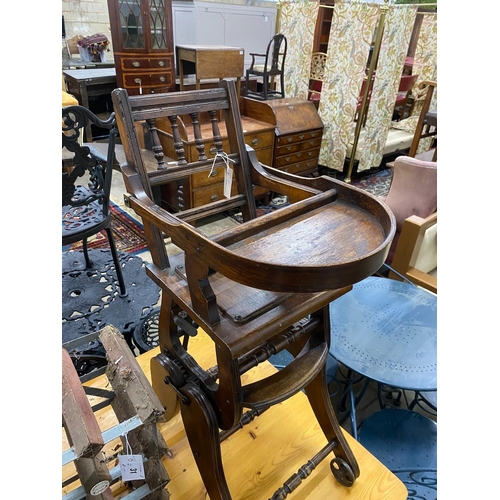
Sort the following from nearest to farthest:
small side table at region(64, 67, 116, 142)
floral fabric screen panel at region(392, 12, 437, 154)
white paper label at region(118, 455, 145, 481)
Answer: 1. white paper label at region(118, 455, 145, 481)
2. small side table at region(64, 67, 116, 142)
3. floral fabric screen panel at region(392, 12, 437, 154)

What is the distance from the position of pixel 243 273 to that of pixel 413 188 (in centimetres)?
181

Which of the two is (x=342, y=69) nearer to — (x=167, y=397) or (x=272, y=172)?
(x=272, y=172)

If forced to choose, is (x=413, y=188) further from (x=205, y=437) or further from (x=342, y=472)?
(x=205, y=437)

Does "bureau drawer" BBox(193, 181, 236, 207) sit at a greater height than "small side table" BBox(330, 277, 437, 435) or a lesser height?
lesser

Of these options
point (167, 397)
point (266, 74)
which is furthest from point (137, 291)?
point (266, 74)

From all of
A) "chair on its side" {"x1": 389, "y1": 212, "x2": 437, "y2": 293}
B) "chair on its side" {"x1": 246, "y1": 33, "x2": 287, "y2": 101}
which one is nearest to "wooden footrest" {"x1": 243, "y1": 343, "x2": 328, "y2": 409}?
"chair on its side" {"x1": 389, "y1": 212, "x2": 437, "y2": 293}

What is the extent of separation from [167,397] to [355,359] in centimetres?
65

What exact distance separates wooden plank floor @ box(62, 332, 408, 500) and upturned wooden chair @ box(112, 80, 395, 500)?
3.1 inches

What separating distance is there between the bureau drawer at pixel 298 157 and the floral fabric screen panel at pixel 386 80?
1.85 feet

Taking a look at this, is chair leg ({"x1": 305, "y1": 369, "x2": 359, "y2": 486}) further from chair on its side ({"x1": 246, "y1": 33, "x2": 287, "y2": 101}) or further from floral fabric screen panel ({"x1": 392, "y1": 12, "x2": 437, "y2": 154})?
floral fabric screen panel ({"x1": 392, "y1": 12, "x2": 437, "y2": 154})

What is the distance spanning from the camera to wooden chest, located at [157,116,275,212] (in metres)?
2.59

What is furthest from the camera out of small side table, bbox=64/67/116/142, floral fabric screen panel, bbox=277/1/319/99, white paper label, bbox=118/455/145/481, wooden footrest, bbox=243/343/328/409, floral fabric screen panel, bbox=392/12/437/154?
floral fabric screen panel, bbox=392/12/437/154

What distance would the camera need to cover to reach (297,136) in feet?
10.8

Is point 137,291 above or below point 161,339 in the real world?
below
